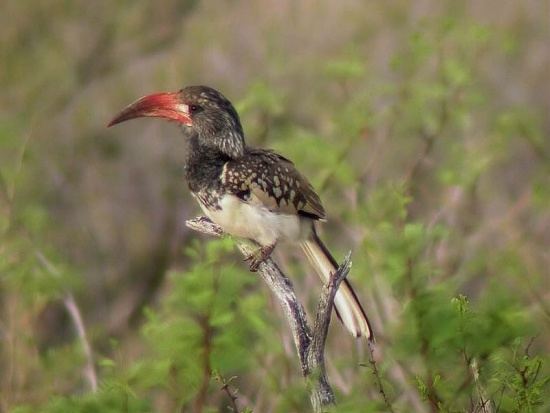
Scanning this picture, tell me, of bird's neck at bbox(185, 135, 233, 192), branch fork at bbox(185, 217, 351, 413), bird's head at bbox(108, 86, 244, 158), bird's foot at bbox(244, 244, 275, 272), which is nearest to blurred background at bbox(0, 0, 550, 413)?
branch fork at bbox(185, 217, 351, 413)

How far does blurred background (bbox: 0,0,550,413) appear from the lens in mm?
3658

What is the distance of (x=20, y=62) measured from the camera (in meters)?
13.3

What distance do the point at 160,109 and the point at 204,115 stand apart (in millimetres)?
176

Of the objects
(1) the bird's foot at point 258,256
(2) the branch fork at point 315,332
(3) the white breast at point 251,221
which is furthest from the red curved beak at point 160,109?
(2) the branch fork at point 315,332

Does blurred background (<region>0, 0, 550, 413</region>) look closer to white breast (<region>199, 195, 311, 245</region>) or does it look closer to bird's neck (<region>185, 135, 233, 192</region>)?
white breast (<region>199, 195, 311, 245</region>)

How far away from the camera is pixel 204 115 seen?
5.33 metres

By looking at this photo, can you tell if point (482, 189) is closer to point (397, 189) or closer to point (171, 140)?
point (171, 140)

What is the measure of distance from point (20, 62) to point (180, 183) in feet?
7.91

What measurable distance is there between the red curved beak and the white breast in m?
0.43

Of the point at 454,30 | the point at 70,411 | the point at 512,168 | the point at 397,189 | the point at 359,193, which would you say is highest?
the point at 512,168

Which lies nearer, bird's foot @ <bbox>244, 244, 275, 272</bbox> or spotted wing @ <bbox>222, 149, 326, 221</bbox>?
bird's foot @ <bbox>244, 244, 275, 272</bbox>

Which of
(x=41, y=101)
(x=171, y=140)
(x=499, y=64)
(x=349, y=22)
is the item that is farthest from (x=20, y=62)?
(x=499, y=64)

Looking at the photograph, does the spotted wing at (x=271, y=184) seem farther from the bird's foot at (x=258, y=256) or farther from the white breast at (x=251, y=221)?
the bird's foot at (x=258, y=256)

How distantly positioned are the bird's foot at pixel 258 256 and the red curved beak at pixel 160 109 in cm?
64
